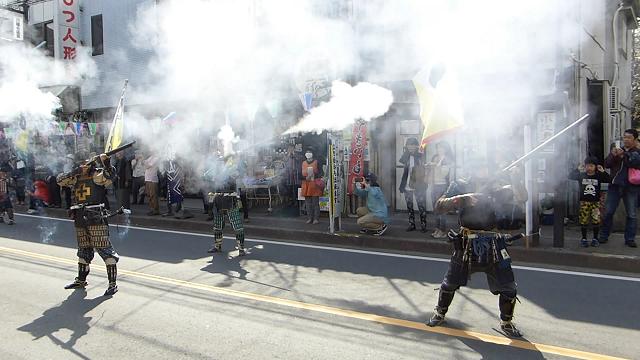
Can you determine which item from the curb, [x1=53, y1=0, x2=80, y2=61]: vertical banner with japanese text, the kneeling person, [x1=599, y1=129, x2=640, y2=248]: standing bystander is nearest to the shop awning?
[x1=53, y1=0, x2=80, y2=61]: vertical banner with japanese text

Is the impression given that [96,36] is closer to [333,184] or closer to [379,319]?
[333,184]

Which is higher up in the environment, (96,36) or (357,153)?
(96,36)

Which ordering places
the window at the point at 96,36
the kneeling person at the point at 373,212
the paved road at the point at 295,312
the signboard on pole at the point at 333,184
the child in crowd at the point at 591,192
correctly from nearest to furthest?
the paved road at the point at 295,312
the child in crowd at the point at 591,192
the kneeling person at the point at 373,212
the signboard on pole at the point at 333,184
the window at the point at 96,36

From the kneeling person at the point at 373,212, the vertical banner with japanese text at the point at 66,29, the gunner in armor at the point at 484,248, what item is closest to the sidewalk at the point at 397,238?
the kneeling person at the point at 373,212

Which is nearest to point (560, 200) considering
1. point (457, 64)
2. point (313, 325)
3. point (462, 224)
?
point (457, 64)

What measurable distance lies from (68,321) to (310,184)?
19.0 feet

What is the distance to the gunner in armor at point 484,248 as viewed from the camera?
4.15 m

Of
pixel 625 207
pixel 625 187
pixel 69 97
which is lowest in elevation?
pixel 625 207

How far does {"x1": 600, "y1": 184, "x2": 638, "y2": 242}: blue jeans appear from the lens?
709cm

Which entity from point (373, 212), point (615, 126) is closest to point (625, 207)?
point (373, 212)

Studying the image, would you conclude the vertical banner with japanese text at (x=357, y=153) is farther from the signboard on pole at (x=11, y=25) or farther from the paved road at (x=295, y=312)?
the signboard on pole at (x=11, y=25)

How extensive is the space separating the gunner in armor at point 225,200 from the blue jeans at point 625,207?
532 centimetres

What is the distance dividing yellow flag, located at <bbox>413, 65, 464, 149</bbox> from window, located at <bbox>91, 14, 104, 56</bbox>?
1268 centimetres

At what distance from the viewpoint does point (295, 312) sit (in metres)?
4.84
